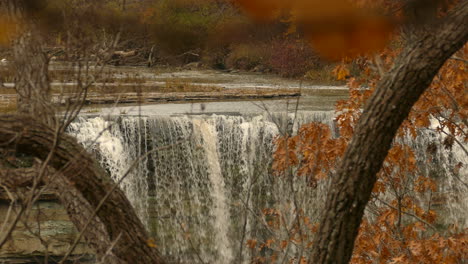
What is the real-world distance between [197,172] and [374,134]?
8.14m

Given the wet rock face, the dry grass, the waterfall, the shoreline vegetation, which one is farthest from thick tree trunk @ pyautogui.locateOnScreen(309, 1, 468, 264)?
the dry grass

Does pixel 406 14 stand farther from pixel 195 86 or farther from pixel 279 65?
pixel 279 65

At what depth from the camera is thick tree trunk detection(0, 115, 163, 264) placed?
3.48 meters

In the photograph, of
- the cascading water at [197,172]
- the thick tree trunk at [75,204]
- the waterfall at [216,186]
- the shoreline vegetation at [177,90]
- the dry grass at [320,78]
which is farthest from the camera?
the dry grass at [320,78]

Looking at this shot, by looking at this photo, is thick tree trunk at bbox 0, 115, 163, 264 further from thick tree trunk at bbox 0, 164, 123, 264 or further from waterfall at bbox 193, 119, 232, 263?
waterfall at bbox 193, 119, 232, 263

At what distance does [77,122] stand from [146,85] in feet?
16.2

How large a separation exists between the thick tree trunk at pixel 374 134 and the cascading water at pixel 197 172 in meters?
6.85

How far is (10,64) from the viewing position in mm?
4977

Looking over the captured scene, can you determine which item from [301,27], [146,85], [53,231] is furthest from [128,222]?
[146,85]

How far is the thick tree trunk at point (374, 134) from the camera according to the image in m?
3.67

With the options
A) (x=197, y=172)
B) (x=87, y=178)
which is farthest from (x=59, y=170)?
(x=197, y=172)

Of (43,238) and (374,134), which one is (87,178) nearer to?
(374,134)

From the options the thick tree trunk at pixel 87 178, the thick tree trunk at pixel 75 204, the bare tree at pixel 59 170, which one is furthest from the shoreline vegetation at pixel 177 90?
the thick tree trunk at pixel 87 178

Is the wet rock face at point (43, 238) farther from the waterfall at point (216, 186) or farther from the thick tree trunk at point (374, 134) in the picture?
the thick tree trunk at point (374, 134)
